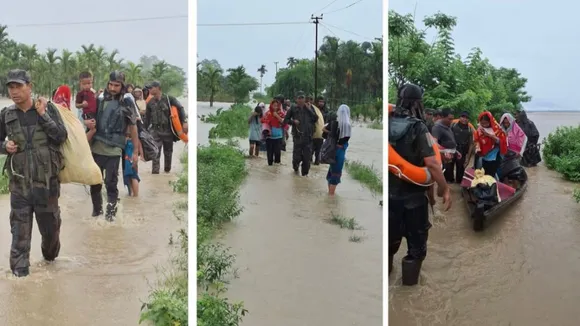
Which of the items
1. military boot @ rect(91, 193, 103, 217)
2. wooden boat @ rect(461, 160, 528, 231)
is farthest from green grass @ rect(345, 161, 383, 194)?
military boot @ rect(91, 193, 103, 217)

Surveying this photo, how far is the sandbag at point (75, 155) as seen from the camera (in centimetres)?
314

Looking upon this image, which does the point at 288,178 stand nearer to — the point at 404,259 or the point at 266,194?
the point at 266,194

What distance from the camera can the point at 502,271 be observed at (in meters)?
3.17

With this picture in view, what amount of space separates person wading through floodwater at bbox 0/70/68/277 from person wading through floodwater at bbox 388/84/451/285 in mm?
1943

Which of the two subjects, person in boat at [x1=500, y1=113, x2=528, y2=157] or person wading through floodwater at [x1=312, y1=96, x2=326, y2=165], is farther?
person wading through floodwater at [x1=312, y1=96, x2=326, y2=165]

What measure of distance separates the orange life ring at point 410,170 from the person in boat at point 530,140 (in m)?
0.63

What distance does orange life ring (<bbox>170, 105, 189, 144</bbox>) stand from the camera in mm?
3344

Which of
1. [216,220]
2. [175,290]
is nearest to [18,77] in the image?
[216,220]

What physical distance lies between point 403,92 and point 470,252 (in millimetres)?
1030

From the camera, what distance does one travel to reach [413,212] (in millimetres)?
3252

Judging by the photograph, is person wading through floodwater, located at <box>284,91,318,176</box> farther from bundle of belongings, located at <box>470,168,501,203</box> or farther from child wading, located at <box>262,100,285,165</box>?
bundle of belongings, located at <box>470,168,501,203</box>

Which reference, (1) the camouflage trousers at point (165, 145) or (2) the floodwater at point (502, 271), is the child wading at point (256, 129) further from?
(2) the floodwater at point (502, 271)

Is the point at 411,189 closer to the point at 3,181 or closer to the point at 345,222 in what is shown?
the point at 345,222

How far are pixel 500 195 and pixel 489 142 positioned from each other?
1.11 feet
